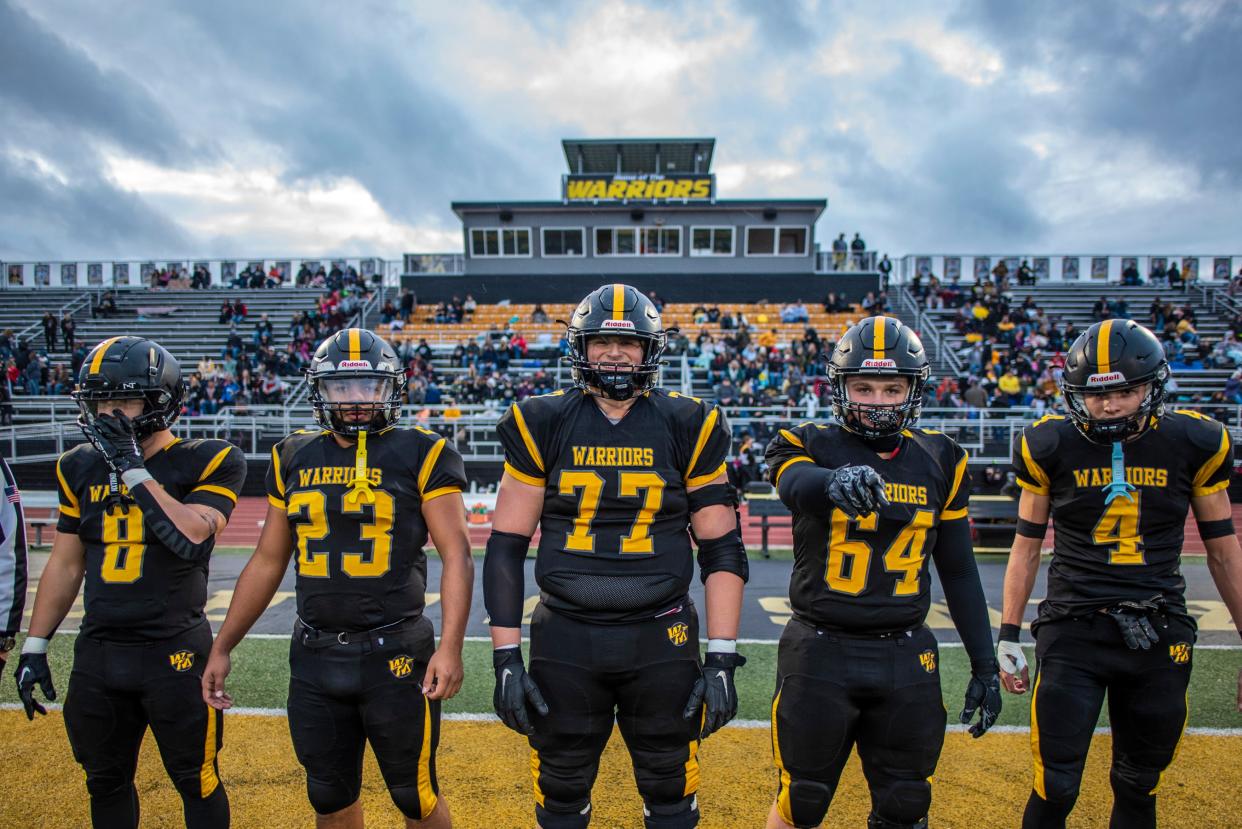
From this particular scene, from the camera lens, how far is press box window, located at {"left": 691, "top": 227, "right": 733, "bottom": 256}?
31.5 metres

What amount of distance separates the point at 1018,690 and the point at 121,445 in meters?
4.08

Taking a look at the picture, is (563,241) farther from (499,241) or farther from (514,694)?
(514,694)

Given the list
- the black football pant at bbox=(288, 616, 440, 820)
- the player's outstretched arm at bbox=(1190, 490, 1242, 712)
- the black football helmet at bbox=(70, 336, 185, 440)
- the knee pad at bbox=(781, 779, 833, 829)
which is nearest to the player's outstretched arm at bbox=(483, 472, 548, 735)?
the black football pant at bbox=(288, 616, 440, 820)

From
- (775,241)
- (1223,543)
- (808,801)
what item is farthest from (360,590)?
(775,241)

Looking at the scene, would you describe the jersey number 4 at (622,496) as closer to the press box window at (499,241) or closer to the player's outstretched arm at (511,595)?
the player's outstretched arm at (511,595)

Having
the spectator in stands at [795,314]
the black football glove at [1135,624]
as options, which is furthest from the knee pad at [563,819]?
the spectator in stands at [795,314]

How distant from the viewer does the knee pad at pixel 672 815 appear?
2.90 metres

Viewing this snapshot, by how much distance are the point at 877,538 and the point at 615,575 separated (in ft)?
3.58

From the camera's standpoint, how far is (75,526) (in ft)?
11.2

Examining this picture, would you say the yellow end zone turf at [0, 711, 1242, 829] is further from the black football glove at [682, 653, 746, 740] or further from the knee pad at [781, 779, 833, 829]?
the black football glove at [682, 653, 746, 740]

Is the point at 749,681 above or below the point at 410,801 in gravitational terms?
below

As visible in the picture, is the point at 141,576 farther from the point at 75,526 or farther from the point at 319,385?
the point at 319,385

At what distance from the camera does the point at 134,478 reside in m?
3.22

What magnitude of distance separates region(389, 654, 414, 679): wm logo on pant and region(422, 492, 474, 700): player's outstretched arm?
0.26ft
